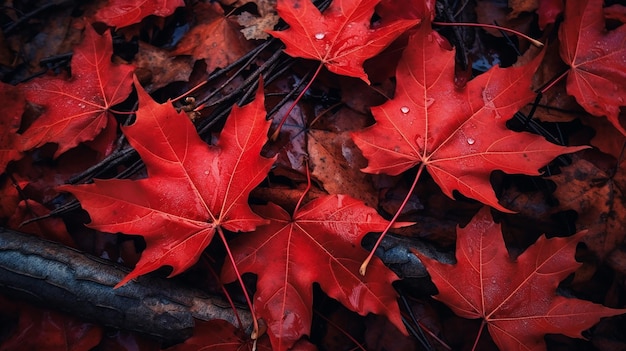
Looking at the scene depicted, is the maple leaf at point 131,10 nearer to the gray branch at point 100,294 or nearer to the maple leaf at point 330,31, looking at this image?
the maple leaf at point 330,31

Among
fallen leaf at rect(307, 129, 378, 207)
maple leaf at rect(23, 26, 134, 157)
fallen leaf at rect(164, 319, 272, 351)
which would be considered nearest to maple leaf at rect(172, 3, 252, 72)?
maple leaf at rect(23, 26, 134, 157)

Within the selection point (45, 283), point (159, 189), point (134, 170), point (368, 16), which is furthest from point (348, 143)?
point (45, 283)

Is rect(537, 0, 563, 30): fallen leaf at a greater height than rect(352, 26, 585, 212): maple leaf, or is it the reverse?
rect(537, 0, 563, 30): fallen leaf

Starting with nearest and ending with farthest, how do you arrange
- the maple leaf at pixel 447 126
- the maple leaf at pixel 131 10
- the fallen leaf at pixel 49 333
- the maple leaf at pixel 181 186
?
1. the maple leaf at pixel 181 186
2. the maple leaf at pixel 447 126
3. the fallen leaf at pixel 49 333
4. the maple leaf at pixel 131 10

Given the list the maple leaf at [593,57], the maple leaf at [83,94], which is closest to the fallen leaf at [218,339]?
the maple leaf at [83,94]

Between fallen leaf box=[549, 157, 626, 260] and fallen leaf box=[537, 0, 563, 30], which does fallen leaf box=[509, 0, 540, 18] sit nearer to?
fallen leaf box=[537, 0, 563, 30]

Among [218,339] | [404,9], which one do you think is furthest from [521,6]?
[218,339]

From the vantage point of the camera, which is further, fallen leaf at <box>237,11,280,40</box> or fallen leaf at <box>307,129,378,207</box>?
fallen leaf at <box>237,11,280,40</box>
